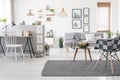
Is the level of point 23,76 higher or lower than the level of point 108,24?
lower

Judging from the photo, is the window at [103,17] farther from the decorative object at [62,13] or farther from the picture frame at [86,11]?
the decorative object at [62,13]

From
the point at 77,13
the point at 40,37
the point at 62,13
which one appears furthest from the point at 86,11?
the point at 40,37

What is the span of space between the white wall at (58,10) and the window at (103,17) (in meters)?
0.25

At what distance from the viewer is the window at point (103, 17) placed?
33.9ft

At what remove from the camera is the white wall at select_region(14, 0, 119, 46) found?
33.5 feet

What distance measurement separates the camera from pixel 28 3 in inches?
404

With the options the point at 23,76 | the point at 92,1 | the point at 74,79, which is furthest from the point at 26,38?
the point at 92,1

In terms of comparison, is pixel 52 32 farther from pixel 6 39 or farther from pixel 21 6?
pixel 6 39

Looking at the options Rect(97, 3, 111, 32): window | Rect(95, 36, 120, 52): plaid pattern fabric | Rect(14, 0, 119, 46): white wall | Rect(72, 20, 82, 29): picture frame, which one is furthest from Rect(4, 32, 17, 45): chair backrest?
Rect(97, 3, 111, 32): window

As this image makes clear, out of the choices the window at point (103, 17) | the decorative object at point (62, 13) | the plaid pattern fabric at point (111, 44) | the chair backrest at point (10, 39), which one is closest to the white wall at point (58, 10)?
the decorative object at point (62, 13)

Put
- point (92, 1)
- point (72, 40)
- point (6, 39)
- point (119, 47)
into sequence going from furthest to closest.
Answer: point (92, 1) → point (72, 40) → point (6, 39) → point (119, 47)

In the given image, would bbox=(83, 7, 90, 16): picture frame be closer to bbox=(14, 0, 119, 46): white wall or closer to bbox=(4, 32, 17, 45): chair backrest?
bbox=(14, 0, 119, 46): white wall

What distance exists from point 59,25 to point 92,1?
6.71ft

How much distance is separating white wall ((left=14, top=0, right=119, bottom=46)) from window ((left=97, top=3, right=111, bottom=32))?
0.25 metres
